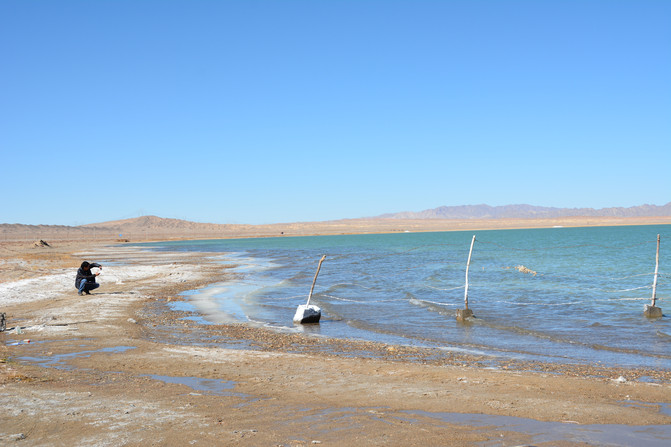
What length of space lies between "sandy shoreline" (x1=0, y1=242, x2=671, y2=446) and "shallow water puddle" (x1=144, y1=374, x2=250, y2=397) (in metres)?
0.02

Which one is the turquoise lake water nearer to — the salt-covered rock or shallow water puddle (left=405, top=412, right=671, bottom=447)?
the salt-covered rock

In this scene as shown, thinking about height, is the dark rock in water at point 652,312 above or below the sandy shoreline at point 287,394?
below

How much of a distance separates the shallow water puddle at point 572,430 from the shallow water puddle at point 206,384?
10.4 feet

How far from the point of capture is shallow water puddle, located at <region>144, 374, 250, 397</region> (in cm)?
853

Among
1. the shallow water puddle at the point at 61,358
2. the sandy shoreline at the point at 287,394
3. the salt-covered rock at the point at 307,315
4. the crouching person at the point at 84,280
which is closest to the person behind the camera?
the sandy shoreline at the point at 287,394

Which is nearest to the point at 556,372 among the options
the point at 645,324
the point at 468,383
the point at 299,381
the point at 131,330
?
the point at 468,383

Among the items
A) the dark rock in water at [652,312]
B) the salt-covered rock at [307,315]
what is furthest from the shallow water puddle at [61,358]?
the dark rock in water at [652,312]

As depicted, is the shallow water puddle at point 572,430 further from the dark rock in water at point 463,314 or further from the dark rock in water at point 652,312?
the dark rock in water at point 652,312

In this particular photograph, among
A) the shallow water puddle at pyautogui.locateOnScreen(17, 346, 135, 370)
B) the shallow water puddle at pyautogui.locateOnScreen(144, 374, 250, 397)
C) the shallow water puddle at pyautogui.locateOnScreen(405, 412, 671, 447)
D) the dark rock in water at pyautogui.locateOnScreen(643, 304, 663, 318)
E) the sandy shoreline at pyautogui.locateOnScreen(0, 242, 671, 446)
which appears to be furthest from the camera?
the dark rock in water at pyautogui.locateOnScreen(643, 304, 663, 318)

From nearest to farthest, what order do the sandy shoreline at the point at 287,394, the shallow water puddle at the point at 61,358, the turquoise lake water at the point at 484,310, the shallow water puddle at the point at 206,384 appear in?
the sandy shoreline at the point at 287,394
the shallow water puddle at the point at 206,384
the shallow water puddle at the point at 61,358
the turquoise lake water at the point at 484,310

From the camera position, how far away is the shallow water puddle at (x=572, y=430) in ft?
21.1

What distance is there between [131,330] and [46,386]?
20.0 ft

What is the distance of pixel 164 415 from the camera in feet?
23.8

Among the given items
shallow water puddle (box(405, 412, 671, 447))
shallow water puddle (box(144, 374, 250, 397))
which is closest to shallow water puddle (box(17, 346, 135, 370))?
shallow water puddle (box(144, 374, 250, 397))
